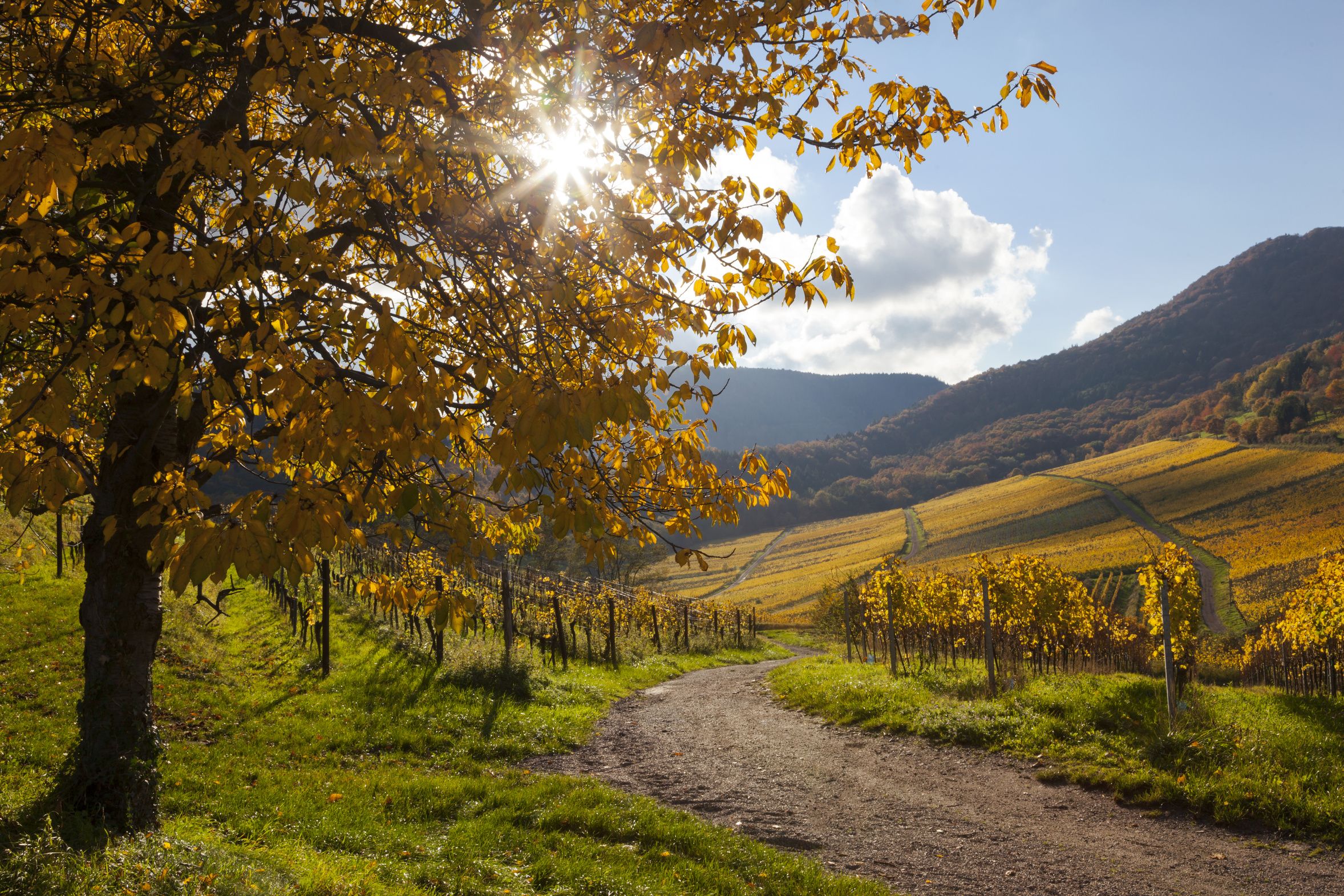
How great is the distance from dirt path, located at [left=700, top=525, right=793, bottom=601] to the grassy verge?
61.3 m

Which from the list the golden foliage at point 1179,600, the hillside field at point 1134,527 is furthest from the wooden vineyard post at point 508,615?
the hillside field at point 1134,527

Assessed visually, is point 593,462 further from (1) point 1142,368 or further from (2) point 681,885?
(1) point 1142,368

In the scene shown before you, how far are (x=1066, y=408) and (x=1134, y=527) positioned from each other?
123m

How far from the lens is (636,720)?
42.1ft

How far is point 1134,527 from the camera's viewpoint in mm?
67312

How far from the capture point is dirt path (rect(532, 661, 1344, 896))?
5750 millimetres

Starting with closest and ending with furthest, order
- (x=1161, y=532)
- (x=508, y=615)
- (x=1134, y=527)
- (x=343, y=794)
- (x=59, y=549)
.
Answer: (x=343, y=794) < (x=59, y=549) < (x=508, y=615) < (x=1161, y=532) < (x=1134, y=527)

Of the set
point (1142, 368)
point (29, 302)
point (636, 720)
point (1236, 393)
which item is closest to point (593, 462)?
point (29, 302)

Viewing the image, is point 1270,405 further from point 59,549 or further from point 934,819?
point 59,549

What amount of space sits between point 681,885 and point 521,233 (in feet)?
15.9

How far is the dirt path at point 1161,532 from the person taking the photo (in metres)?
40.8

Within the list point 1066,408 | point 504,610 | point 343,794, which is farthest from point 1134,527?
point 1066,408

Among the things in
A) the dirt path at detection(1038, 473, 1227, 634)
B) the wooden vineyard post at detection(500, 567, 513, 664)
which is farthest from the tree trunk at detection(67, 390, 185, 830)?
the dirt path at detection(1038, 473, 1227, 634)

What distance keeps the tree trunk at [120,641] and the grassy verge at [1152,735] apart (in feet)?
30.1
